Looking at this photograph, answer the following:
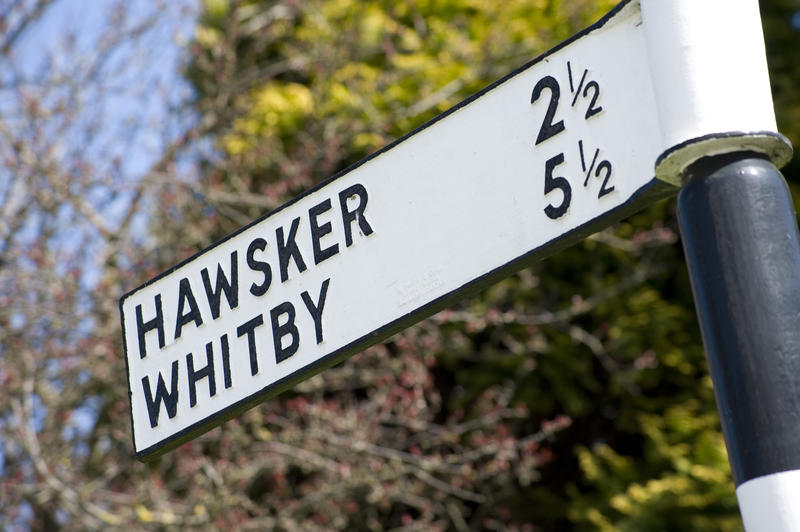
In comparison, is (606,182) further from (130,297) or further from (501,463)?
(501,463)

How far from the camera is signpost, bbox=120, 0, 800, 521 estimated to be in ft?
4.89

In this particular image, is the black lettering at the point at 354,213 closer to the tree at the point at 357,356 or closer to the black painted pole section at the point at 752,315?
the black painted pole section at the point at 752,315

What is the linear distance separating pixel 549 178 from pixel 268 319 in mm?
579

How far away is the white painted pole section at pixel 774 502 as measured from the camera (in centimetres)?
129

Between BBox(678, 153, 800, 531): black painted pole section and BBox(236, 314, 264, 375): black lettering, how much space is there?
84 cm

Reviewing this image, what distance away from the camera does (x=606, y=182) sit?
1.65 meters

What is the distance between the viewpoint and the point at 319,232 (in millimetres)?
2037

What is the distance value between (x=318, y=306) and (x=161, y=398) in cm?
37

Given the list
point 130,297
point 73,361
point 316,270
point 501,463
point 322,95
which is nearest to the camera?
point 316,270

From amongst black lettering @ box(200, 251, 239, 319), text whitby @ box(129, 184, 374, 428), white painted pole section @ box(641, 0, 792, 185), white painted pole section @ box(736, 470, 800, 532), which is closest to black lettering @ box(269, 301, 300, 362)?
text whitby @ box(129, 184, 374, 428)

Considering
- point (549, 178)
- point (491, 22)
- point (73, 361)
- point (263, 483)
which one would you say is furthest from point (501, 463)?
point (549, 178)

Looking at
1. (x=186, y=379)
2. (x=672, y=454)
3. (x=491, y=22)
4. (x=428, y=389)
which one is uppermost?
(x=491, y=22)

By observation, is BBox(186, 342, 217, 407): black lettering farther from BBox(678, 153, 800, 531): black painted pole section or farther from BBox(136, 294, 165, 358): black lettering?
BBox(678, 153, 800, 531): black painted pole section

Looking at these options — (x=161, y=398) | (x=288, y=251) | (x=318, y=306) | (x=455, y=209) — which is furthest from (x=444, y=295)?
(x=161, y=398)
